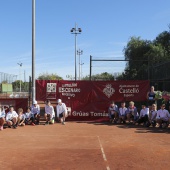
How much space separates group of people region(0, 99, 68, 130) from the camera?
1450cm

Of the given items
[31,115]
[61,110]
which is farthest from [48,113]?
[31,115]

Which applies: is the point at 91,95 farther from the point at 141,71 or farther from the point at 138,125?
the point at 141,71

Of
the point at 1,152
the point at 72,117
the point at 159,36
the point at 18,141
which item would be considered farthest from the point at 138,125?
the point at 159,36

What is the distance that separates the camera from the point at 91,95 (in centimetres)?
1731

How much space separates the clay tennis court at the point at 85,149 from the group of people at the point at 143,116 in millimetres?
958

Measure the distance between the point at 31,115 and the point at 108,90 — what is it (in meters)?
4.42

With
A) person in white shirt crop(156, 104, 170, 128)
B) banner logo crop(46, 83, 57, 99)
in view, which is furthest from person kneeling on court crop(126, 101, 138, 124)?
banner logo crop(46, 83, 57, 99)

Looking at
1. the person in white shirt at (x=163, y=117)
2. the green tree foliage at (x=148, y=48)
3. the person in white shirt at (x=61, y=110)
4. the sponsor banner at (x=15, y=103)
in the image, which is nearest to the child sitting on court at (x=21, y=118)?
the sponsor banner at (x=15, y=103)

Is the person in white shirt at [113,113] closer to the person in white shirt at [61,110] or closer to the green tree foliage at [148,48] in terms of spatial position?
the person in white shirt at [61,110]

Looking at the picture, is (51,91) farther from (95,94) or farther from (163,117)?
(163,117)

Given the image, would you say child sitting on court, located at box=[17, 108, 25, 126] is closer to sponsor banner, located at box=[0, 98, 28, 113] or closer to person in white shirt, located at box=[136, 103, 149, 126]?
sponsor banner, located at box=[0, 98, 28, 113]

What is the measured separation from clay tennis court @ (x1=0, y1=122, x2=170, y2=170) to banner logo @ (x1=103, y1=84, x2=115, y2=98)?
4.01 metres

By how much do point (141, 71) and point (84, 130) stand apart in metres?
10.4

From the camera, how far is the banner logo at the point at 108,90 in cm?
1730
